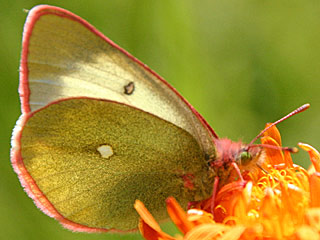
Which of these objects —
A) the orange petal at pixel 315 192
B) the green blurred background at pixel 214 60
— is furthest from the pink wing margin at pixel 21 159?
the green blurred background at pixel 214 60

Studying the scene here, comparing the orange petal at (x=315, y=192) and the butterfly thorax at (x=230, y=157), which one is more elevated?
the butterfly thorax at (x=230, y=157)

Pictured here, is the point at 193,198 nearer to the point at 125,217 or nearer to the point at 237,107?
the point at 125,217

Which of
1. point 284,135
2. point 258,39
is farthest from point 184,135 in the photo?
point 258,39

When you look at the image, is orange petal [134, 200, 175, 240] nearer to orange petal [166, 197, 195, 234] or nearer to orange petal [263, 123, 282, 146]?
orange petal [166, 197, 195, 234]

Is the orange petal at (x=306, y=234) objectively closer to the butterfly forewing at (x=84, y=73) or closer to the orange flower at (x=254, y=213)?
the orange flower at (x=254, y=213)

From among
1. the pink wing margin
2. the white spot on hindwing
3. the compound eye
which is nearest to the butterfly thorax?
the compound eye

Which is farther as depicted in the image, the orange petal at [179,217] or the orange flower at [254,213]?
the orange petal at [179,217]

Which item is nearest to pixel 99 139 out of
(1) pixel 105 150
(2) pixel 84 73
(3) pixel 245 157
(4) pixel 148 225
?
(1) pixel 105 150
